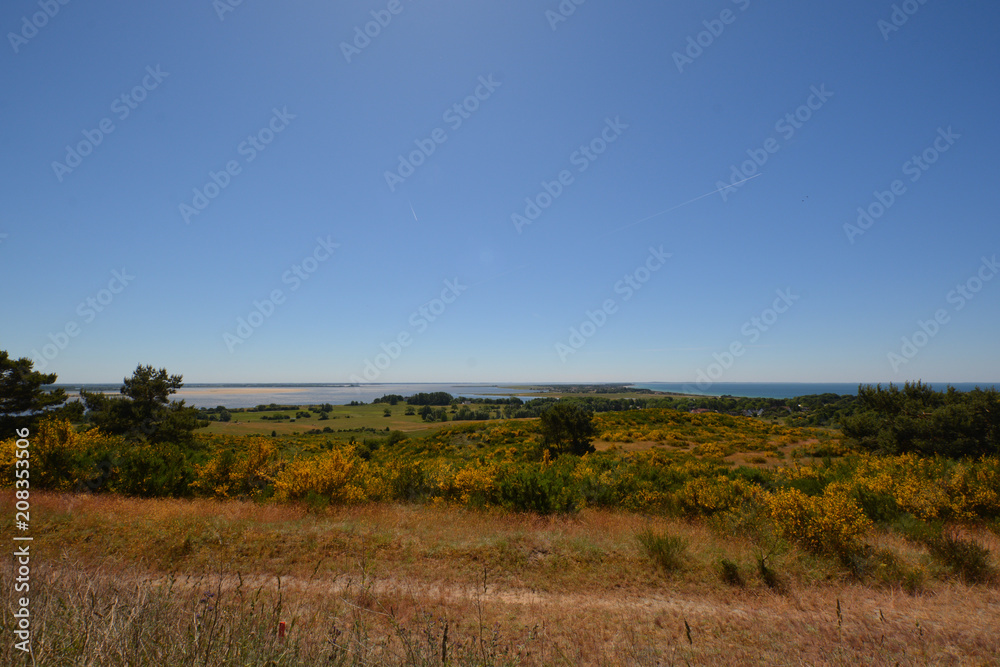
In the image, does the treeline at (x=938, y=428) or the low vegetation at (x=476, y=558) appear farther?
the treeline at (x=938, y=428)

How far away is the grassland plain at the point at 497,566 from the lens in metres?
2.95

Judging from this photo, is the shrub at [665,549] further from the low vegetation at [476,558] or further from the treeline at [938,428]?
the treeline at [938,428]

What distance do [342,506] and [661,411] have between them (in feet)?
139

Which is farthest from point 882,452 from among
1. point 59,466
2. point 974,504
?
point 59,466

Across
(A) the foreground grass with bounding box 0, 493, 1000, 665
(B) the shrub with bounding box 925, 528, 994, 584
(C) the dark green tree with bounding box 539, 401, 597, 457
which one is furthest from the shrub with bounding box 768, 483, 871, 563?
(C) the dark green tree with bounding box 539, 401, 597, 457

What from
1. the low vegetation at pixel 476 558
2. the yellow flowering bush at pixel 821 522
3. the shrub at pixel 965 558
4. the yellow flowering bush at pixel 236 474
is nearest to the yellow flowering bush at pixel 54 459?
the low vegetation at pixel 476 558

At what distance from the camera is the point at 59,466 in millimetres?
11227

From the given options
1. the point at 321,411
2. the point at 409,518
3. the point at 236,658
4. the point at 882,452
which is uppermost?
the point at 236,658

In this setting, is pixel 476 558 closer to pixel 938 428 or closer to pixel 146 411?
pixel 938 428

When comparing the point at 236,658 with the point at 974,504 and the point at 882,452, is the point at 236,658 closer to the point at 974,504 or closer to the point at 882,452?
the point at 974,504

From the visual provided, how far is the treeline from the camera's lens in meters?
18.9

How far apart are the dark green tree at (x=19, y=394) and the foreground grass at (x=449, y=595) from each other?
17150 mm

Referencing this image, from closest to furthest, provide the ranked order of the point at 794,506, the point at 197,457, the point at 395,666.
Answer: the point at 395,666, the point at 794,506, the point at 197,457

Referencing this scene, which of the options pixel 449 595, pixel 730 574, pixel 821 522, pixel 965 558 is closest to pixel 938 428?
pixel 965 558
